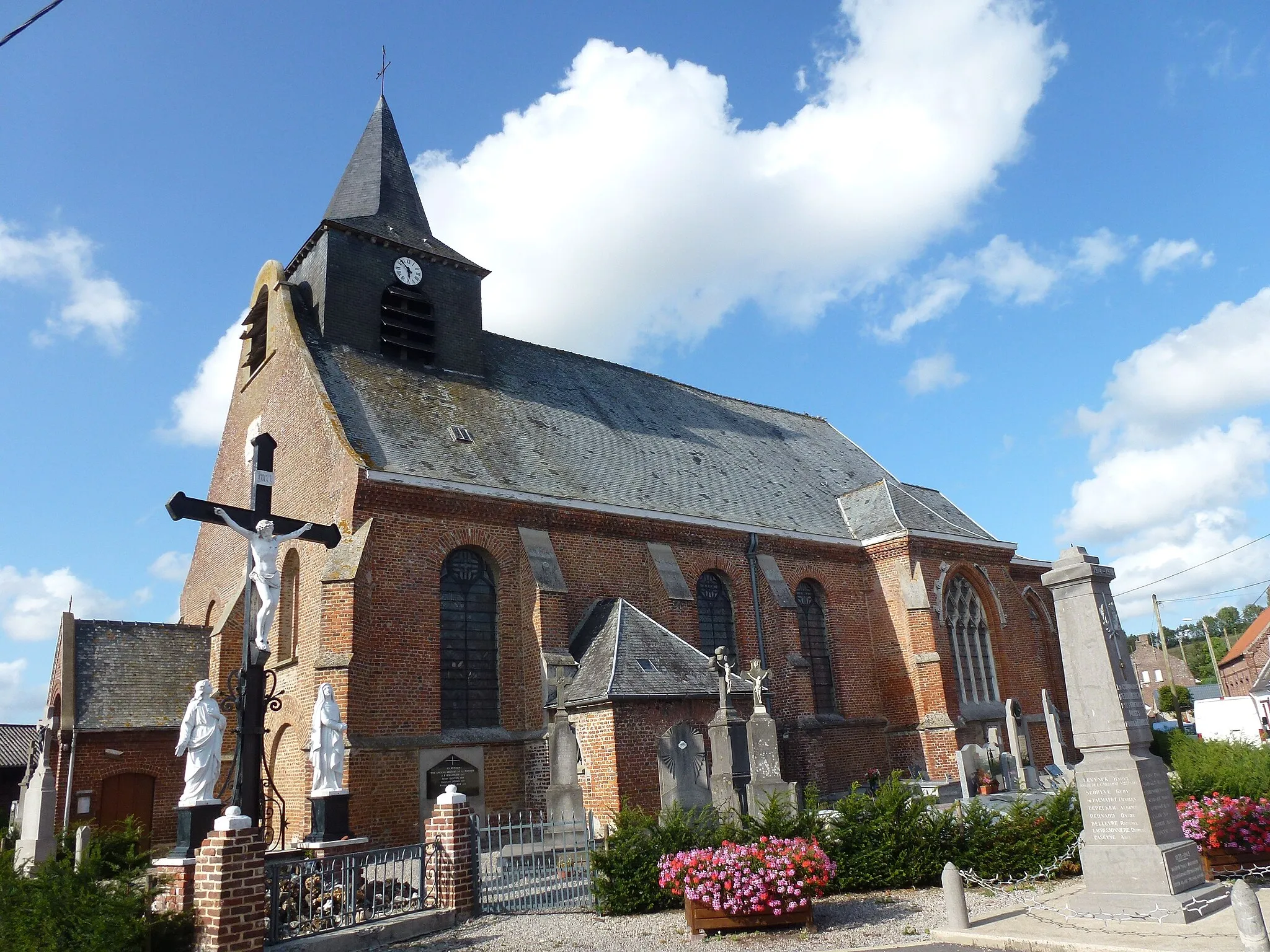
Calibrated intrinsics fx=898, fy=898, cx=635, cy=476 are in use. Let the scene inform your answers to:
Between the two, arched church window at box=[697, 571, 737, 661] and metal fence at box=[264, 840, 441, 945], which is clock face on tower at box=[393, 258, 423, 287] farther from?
metal fence at box=[264, 840, 441, 945]

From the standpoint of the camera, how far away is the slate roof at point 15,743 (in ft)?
110

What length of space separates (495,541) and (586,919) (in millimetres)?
8596

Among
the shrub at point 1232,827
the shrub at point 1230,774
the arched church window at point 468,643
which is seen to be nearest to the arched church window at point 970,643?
the shrub at point 1230,774

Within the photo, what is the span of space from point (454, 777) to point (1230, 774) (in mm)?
11653

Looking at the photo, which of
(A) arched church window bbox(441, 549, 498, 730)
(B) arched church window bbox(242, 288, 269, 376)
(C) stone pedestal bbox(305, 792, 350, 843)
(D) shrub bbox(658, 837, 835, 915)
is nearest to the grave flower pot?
(D) shrub bbox(658, 837, 835, 915)

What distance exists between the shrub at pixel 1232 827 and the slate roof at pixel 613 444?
1192cm

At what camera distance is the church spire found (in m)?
21.2

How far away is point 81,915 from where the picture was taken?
7.09 meters

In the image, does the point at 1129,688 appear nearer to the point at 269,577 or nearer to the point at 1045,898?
the point at 1045,898

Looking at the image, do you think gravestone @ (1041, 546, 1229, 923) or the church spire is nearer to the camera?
gravestone @ (1041, 546, 1229, 923)

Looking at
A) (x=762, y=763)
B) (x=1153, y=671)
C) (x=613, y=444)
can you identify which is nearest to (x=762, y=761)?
(x=762, y=763)

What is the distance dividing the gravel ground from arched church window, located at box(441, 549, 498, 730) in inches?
259

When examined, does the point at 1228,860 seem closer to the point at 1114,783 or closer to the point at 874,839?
the point at 1114,783

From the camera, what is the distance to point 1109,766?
28.7ft
